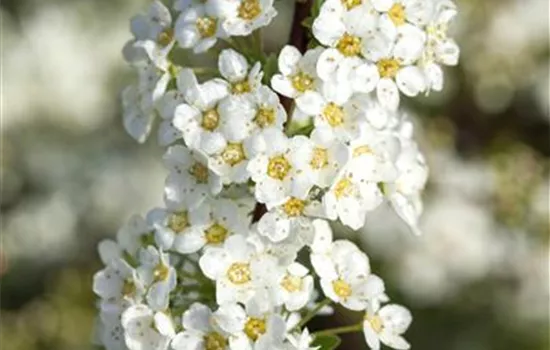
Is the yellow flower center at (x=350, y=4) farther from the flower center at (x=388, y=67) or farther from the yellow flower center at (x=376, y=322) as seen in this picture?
the yellow flower center at (x=376, y=322)

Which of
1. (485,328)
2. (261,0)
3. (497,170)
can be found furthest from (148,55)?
(485,328)

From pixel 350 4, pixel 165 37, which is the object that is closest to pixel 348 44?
pixel 350 4

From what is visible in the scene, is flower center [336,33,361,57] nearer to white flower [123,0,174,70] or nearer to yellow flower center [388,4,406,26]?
yellow flower center [388,4,406,26]

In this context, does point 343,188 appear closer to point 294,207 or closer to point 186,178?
point 294,207

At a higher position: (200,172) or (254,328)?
(200,172)

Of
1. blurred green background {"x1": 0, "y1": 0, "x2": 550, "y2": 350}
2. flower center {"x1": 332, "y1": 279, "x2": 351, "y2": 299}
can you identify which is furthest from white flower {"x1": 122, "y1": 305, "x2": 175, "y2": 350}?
blurred green background {"x1": 0, "y1": 0, "x2": 550, "y2": 350}

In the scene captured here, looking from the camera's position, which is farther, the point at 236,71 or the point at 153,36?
the point at 153,36

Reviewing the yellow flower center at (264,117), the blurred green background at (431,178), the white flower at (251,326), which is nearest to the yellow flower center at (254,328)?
the white flower at (251,326)
